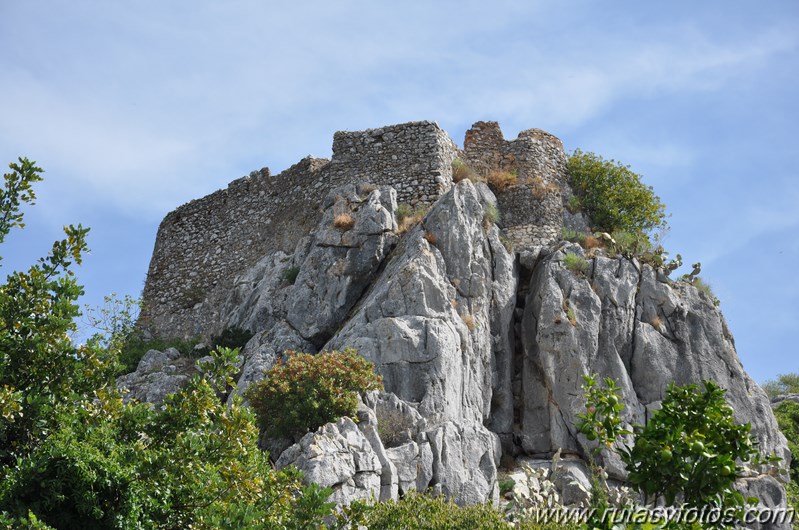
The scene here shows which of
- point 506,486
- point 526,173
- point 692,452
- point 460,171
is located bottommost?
point 692,452

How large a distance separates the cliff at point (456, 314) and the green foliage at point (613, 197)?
0.60 meters

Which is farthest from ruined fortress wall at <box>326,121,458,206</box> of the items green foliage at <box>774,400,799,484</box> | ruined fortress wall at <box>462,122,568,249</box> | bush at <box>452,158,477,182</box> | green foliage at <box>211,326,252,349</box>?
green foliage at <box>774,400,799,484</box>

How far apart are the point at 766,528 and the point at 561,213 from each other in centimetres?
1080

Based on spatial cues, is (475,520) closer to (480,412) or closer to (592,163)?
(480,412)

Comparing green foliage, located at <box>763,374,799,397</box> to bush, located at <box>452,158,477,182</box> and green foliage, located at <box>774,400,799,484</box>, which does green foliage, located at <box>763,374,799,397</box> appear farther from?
bush, located at <box>452,158,477,182</box>

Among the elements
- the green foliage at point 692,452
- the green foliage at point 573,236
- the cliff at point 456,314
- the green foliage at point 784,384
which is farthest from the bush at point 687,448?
the green foliage at point 784,384

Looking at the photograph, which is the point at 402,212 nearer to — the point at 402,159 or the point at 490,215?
the point at 402,159

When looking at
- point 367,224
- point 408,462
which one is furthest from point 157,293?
point 408,462

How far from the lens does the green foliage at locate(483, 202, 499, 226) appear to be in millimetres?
25130

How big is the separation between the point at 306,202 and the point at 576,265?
28.9 ft

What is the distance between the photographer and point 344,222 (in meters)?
25.5

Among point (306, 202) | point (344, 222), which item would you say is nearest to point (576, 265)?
point (344, 222)

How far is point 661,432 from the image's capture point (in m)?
11.2

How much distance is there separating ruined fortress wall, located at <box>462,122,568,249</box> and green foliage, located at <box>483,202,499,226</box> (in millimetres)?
1057
